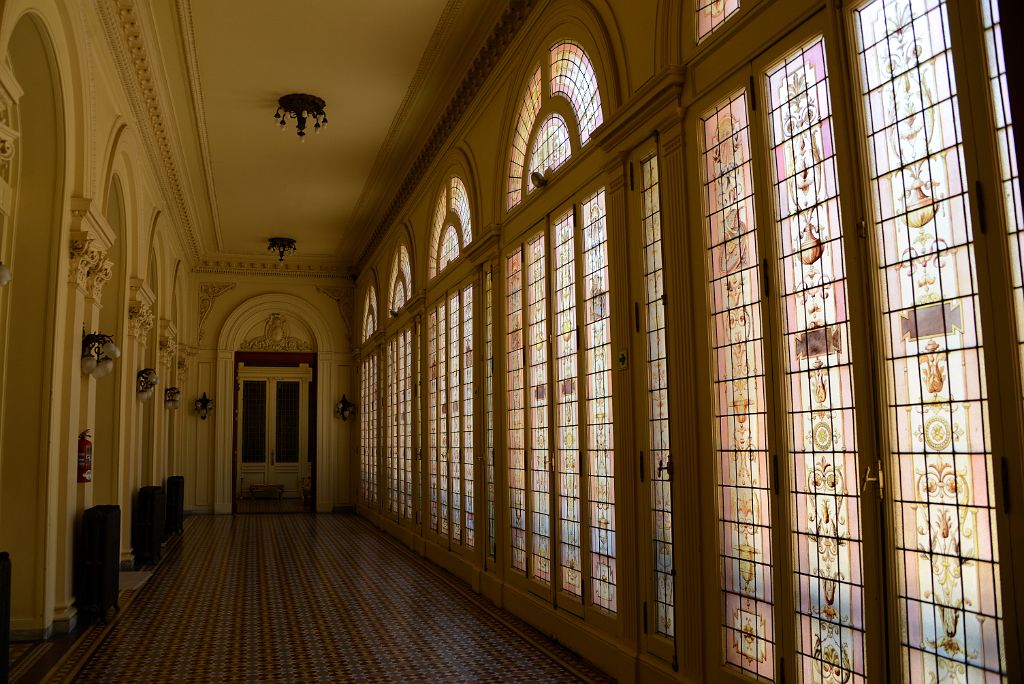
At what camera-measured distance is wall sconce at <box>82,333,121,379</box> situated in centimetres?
761

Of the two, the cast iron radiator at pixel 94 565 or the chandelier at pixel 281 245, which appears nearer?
the cast iron radiator at pixel 94 565

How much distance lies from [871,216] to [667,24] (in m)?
2.22

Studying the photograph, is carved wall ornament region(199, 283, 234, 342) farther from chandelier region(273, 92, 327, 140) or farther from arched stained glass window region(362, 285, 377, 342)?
chandelier region(273, 92, 327, 140)

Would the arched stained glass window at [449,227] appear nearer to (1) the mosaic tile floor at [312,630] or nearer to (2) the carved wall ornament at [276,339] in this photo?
(1) the mosaic tile floor at [312,630]

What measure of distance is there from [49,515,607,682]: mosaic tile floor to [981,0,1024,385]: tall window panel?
3.99m

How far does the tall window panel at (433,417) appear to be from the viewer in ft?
36.9

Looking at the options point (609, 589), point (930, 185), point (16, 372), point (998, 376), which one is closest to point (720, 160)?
point (930, 185)

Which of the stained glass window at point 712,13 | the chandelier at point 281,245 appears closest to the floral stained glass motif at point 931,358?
the stained glass window at point 712,13

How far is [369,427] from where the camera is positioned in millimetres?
17016

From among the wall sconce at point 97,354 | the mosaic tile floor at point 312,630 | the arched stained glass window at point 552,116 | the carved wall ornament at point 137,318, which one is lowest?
the mosaic tile floor at point 312,630

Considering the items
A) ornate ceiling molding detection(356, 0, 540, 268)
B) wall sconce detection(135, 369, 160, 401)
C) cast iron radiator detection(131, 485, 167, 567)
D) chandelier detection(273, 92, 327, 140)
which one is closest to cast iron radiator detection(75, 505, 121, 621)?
wall sconce detection(135, 369, 160, 401)

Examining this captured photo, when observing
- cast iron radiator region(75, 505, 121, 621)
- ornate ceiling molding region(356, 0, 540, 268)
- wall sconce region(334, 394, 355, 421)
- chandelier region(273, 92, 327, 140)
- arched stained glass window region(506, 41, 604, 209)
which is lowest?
cast iron radiator region(75, 505, 121, 621)

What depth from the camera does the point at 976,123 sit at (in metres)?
3.09

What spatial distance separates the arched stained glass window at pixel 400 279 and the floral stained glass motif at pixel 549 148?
551 cm
